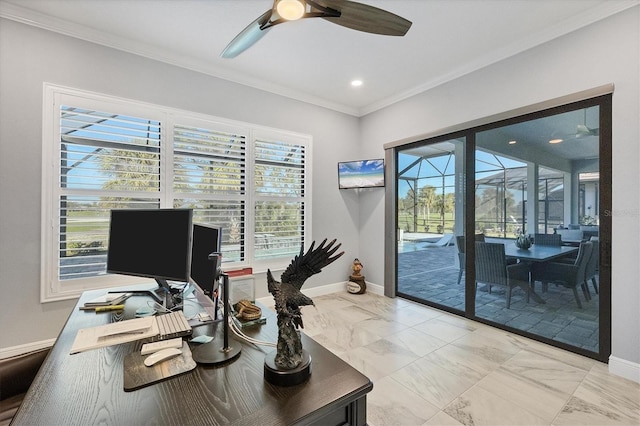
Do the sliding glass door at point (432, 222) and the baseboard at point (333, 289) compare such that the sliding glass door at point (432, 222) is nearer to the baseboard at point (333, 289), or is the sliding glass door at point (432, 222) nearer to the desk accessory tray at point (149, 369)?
the baseboard at point (333, 289)

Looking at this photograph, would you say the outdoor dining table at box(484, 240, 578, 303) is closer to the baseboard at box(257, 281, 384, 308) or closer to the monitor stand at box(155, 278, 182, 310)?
the baseboard at box(257, 281, 384, 308)

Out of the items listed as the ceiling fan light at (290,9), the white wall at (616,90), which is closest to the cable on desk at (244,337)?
the ceiling fan light at (290,9)

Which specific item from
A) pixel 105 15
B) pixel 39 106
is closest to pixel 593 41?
pixel 105 15

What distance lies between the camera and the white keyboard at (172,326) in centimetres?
120

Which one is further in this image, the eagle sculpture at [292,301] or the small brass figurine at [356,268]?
the small brass figurine at [356,268]

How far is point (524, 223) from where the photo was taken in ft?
9.52

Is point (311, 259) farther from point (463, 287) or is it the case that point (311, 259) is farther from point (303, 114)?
point (303, 114)

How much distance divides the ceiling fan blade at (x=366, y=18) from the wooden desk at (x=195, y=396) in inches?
74.2

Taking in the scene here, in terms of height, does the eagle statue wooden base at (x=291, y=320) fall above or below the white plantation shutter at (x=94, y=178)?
below

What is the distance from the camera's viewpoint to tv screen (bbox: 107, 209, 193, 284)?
4.83ft

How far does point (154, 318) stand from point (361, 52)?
9.92 ft

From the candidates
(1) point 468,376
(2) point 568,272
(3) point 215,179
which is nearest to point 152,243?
(3) point 215,179

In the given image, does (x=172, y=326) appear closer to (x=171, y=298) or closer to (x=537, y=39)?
(x=171, y=298)

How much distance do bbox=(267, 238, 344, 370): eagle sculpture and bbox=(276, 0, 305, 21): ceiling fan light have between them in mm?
1404
